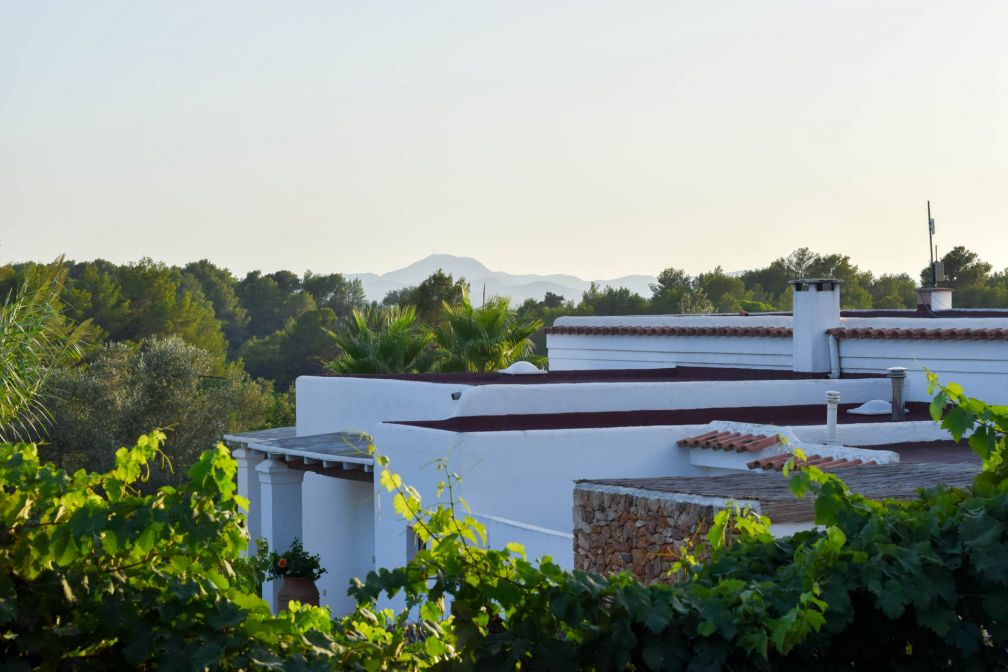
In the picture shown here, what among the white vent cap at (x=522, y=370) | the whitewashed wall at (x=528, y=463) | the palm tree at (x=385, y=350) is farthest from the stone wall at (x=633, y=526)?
the palm tree at (x=385, y=350)

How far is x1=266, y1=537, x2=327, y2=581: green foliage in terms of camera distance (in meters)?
16.7

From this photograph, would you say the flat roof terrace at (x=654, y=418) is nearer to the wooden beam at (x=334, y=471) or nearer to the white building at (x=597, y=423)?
the white building at (x=597, y=423)

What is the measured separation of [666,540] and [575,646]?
19.4 ft

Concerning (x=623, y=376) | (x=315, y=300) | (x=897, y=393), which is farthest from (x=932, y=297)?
(x=315, y=300)

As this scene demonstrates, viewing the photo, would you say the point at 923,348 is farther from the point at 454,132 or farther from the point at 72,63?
the point at 72,63

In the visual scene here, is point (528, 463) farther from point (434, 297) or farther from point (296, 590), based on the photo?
point (434, 297)

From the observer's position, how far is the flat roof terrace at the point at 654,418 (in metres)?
15.2

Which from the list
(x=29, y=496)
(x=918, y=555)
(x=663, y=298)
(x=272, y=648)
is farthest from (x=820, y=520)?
(x=663, y=298)

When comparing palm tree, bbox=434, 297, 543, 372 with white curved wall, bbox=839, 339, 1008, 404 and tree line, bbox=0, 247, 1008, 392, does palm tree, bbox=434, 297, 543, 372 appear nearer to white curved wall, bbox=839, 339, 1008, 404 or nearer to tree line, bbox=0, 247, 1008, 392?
tree line, bbox=0, 247, 1008, 392

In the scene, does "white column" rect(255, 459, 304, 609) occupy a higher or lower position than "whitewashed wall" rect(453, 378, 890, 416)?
lower

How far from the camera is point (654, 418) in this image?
16.3 m

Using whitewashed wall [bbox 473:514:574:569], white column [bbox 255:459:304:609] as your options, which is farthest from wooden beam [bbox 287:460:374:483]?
whitewashed wall [bbox 473:514:574:569]

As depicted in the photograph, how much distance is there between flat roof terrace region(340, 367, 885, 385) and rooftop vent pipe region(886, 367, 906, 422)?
2691 millimetres

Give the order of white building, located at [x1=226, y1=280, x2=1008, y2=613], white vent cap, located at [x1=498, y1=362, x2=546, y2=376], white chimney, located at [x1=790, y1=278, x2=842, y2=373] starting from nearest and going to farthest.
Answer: white building, located at [x1=226, y1=280, x2=1008, y2=613]
white vent cap, located at [x1=498, y1=362, x2=546, y2=376]
white chimney, located at [x1=790, y1=278, x2=842, y2=373]
